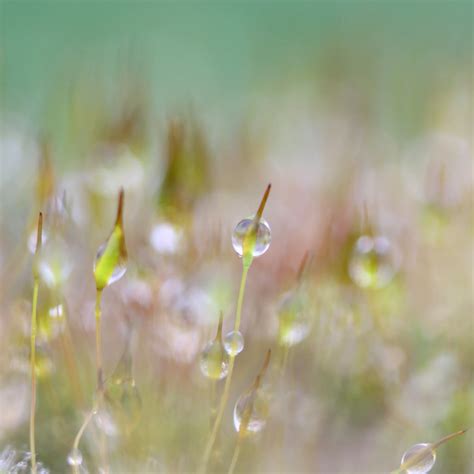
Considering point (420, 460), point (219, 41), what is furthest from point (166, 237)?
point (219, 41)

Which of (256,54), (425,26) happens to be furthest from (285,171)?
(425,26)

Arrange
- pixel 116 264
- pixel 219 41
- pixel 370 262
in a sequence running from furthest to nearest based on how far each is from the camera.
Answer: pixel 219 41 < pixel 370 262 < pixel 116 264

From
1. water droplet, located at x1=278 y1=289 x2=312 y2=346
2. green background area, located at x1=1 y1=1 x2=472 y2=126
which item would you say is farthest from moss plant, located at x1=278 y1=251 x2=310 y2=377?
green background area, located at x1=1 y1=1 x2=472 y2=126

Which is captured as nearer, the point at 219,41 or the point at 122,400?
the point at 122,400

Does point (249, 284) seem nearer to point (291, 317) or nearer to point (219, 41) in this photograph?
point (291, 317)

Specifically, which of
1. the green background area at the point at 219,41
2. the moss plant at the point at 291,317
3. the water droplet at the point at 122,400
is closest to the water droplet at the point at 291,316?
the moss plant at the point at 291,317

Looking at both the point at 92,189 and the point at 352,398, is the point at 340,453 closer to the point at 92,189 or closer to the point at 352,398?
the point at 352,398

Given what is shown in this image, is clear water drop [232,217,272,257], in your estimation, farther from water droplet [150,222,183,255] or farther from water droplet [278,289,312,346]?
water droplet [150,222,183,255]

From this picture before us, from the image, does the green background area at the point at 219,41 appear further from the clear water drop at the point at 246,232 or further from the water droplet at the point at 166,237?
the clear water drop at the point at 246,232
